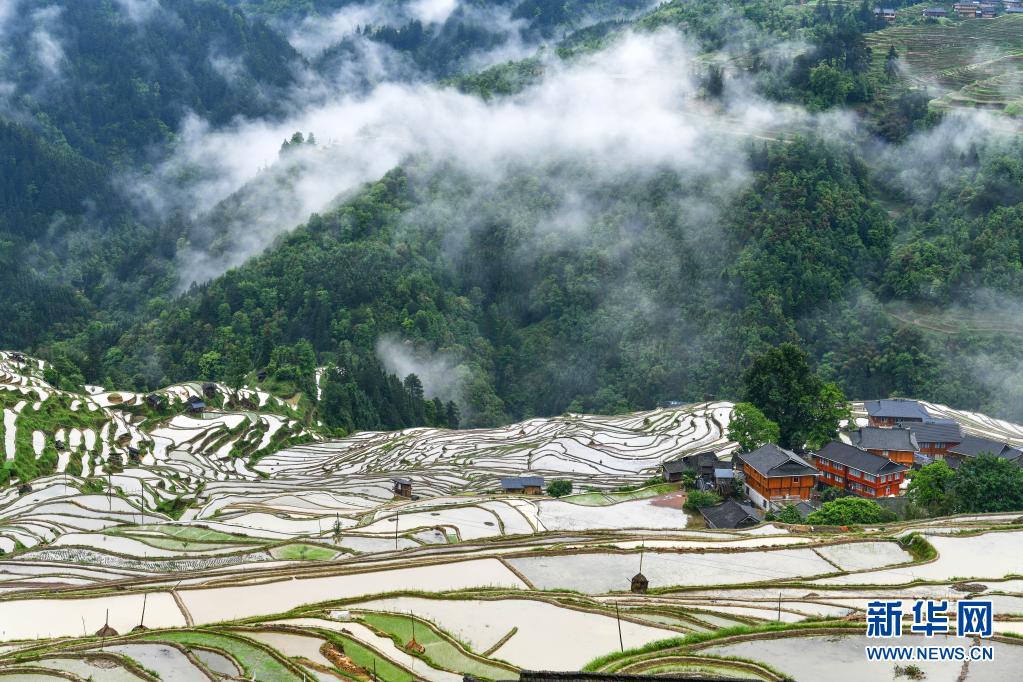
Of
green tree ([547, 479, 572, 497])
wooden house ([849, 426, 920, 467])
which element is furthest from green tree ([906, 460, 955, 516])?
green tree ([547, 479, 572, 497])

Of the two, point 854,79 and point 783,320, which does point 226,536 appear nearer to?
point 783,320

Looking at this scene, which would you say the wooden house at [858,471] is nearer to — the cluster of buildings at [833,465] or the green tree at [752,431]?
the cluster of buildings at [833,465]

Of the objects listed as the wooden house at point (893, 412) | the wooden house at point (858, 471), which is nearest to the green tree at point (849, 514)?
the wooden house at point (858, 471)

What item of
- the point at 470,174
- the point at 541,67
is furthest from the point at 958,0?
the point at 470,174

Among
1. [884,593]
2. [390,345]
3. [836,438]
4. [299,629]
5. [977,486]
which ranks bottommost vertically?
[390,345]

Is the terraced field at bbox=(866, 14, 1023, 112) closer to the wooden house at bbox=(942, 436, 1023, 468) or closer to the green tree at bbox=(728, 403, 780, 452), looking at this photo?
the wooden house at bbox=(942, 436, 1023, 468)

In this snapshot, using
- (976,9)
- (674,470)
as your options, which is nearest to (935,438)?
(674,470)
